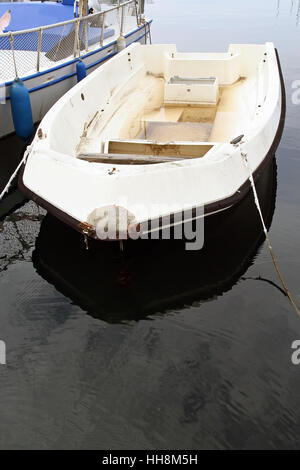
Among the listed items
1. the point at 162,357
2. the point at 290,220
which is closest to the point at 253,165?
the point at 290,220

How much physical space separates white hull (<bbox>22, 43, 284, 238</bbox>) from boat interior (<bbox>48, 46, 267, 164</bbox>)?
17mm

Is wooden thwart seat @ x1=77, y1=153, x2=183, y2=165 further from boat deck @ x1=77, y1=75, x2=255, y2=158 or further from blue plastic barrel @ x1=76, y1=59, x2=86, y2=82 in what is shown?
blue plastic barrel @ x1=76, y1=59, x2=86, y2=82

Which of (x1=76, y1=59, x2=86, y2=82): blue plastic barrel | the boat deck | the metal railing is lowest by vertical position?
the boat deck

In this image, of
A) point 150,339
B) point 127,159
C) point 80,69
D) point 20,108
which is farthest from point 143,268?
point 80,69

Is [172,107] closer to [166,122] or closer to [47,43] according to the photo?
[166,122]

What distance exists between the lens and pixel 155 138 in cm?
614

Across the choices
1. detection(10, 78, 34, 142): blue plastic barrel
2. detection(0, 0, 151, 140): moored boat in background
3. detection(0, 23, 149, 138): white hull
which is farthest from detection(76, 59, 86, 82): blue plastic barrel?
detection(10, 78, 34, 142): blue plastic barrel

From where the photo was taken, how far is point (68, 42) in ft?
28.1

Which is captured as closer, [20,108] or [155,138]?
[155,138]

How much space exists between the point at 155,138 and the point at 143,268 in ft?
7.78

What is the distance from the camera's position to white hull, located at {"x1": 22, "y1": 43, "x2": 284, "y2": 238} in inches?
154

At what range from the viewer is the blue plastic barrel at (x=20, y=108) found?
679cm

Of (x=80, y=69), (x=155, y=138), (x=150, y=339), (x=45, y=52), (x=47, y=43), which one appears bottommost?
(x=150, y=339)
